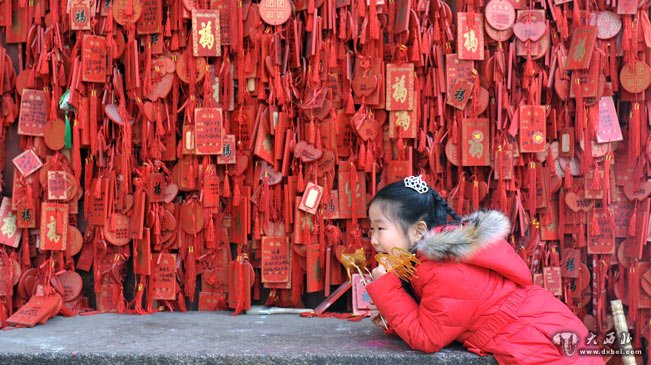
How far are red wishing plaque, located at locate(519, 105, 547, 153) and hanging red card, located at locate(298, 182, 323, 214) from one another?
0.70 meters

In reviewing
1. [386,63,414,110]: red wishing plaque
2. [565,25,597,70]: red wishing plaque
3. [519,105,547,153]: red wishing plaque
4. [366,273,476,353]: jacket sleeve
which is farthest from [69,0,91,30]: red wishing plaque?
[565,25,597,70]: red wishing plaque

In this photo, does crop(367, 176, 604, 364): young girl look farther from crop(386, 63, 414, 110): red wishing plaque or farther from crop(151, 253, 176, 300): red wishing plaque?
crop(151, 253, 176, 300): red wishing plaque

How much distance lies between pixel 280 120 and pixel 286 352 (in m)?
0.84

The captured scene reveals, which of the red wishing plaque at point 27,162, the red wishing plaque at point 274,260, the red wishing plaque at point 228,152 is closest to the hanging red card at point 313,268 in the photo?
the red wishing plaque at point 274,260

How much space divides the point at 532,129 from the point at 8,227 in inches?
69.9

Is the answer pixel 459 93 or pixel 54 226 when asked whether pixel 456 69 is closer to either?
pixel 459 93

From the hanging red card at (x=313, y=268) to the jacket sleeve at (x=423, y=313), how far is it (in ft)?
1.87

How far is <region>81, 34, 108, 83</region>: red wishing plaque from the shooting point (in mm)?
2535

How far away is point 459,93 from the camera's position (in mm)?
2559

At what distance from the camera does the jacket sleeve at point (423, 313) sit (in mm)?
1903

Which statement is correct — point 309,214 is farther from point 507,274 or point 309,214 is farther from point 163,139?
point 507,274

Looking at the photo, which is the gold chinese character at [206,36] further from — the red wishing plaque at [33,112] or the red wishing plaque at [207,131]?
the red wishing plaque at [33,112]

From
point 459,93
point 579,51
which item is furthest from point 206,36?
point 579,51

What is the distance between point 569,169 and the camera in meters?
2.55
